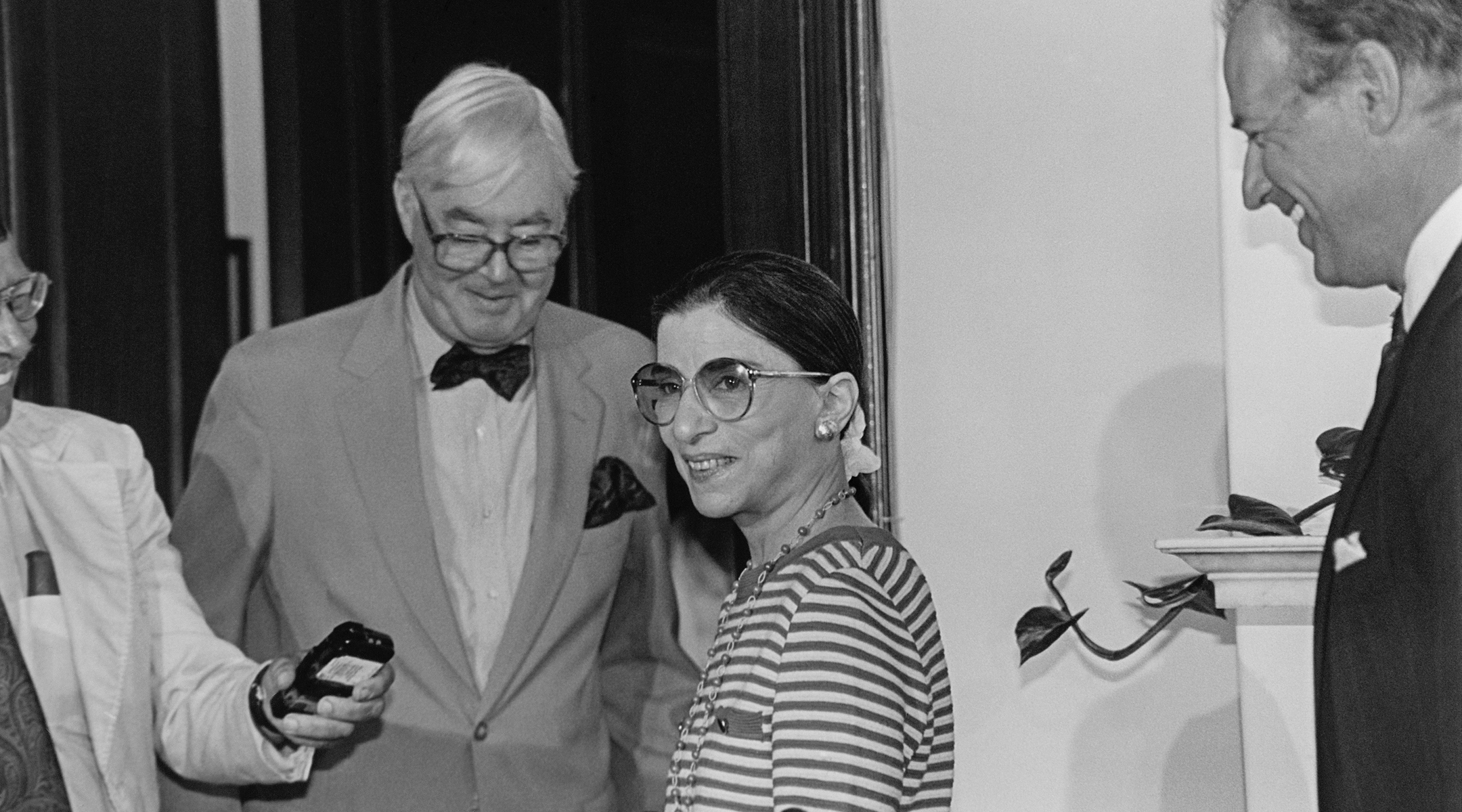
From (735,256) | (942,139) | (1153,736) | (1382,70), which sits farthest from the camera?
(942,139)

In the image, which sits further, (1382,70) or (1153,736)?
(1153,736)

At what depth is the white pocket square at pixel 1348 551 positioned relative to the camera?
1277 millimetres

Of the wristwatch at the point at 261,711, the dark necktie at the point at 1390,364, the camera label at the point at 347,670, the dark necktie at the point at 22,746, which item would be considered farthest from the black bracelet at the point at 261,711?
the dark necktie at the point at 1390,364

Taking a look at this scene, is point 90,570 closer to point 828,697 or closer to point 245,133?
point 828,697

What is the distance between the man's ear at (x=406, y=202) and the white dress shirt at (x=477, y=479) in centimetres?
14

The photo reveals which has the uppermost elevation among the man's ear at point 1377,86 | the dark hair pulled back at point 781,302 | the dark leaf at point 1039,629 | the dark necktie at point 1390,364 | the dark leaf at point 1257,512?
the man's ear at point 1377,86

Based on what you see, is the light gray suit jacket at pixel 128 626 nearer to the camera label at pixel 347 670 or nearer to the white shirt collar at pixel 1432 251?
the camera label at pixel 347 670

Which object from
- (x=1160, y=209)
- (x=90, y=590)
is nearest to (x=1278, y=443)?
(x=1160, y=209)

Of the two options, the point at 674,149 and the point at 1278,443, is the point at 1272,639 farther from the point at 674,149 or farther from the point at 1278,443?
the point at 674,149

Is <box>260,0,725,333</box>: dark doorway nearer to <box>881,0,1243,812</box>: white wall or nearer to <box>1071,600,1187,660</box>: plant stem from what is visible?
<box>881,0,1243,812</box>: white wall

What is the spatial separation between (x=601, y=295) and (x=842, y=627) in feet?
6.46

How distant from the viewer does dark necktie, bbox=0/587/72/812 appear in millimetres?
2166

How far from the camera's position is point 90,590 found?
2340 millimetres

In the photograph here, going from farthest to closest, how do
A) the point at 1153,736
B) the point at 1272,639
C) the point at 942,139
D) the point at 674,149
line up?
the point at 674,149, the point at 942,139, the point at 1153,736, the point at 1272,639
